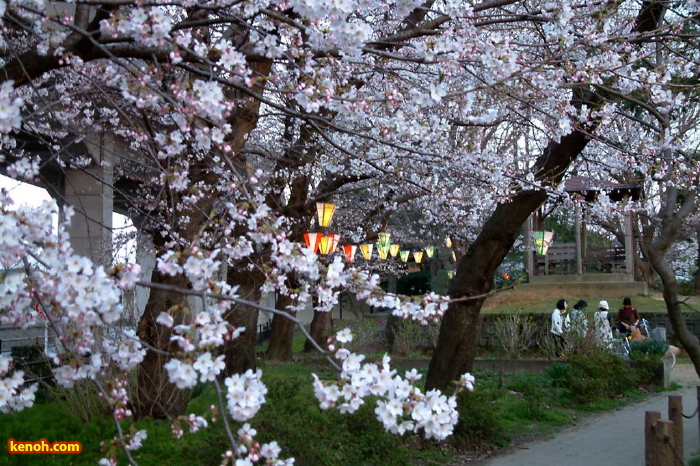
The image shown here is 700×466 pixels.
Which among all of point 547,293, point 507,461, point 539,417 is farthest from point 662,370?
point 547,293

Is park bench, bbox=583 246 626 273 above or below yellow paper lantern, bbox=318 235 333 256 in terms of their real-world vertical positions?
above

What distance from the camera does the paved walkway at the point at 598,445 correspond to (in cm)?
765

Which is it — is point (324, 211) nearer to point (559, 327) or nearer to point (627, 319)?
point (559, 327)

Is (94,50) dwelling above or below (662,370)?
above

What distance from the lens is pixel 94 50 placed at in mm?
4488

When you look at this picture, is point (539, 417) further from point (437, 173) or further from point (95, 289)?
point (95, 289)

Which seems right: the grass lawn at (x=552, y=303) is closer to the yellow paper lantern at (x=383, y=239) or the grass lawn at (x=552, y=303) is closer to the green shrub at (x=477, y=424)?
the yellow paper lantern at (x=383, y=239)

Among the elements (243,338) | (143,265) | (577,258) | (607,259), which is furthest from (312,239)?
(607,259)

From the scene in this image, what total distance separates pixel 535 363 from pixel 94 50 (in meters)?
12.0

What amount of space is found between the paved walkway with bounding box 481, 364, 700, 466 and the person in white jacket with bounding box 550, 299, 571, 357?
3.93 metres

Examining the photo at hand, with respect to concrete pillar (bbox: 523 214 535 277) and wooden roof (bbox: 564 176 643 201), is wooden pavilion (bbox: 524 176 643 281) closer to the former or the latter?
concrete pillar (bbox: 523 214 535 277)

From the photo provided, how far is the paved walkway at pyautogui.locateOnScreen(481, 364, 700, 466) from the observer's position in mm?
7648

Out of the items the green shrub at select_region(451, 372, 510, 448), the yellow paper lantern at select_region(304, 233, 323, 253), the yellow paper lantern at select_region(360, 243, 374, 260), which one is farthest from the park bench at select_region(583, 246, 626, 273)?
the green shrub at select_region(451, 372, 510, 448)

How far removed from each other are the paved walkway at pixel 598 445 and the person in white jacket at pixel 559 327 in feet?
12.9
